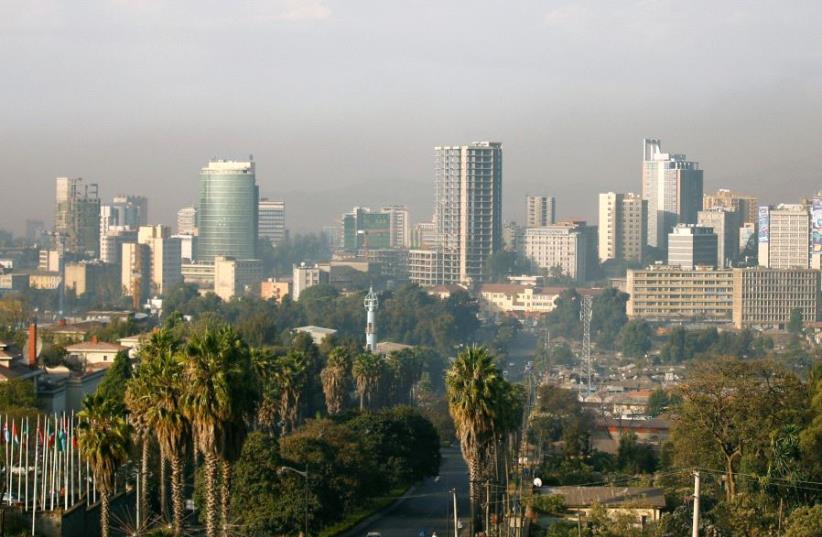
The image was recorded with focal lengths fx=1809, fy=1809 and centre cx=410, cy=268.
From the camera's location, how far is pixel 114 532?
131 feet

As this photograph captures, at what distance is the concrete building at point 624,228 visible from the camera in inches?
7746

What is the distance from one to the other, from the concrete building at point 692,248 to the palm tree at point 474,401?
131259 mm

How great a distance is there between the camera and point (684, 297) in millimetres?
149875

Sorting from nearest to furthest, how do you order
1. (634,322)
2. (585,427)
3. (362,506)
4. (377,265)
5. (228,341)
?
(228,341) → (362,506) → (585,427) → (634,322) → (377,265)

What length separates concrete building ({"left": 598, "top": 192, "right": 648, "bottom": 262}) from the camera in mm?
196750

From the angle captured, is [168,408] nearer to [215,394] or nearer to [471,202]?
[215,394]

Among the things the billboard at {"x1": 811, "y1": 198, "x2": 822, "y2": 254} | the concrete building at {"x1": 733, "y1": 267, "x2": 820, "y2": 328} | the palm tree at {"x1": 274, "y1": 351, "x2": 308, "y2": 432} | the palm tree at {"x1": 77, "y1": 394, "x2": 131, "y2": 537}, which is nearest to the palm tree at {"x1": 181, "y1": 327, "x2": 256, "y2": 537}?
the palm tree at {"x1": 77, "y1": 394, "x2": 131, "y2": 537}

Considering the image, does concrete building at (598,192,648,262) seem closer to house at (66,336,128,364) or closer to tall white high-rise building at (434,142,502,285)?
tall white high-rise building at (434,142,502,285)

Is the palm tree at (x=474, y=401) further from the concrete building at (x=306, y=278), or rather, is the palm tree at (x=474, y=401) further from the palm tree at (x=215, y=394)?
the concrete building at (x=306, y=278)

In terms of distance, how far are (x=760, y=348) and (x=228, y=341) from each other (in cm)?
9655

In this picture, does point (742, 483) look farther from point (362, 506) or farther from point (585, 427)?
point (585, 427)

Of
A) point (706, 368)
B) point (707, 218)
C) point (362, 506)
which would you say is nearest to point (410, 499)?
point (362, 506)

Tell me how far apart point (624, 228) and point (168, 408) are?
167132 mm

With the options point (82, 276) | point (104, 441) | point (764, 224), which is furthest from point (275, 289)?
point (104, 441)
